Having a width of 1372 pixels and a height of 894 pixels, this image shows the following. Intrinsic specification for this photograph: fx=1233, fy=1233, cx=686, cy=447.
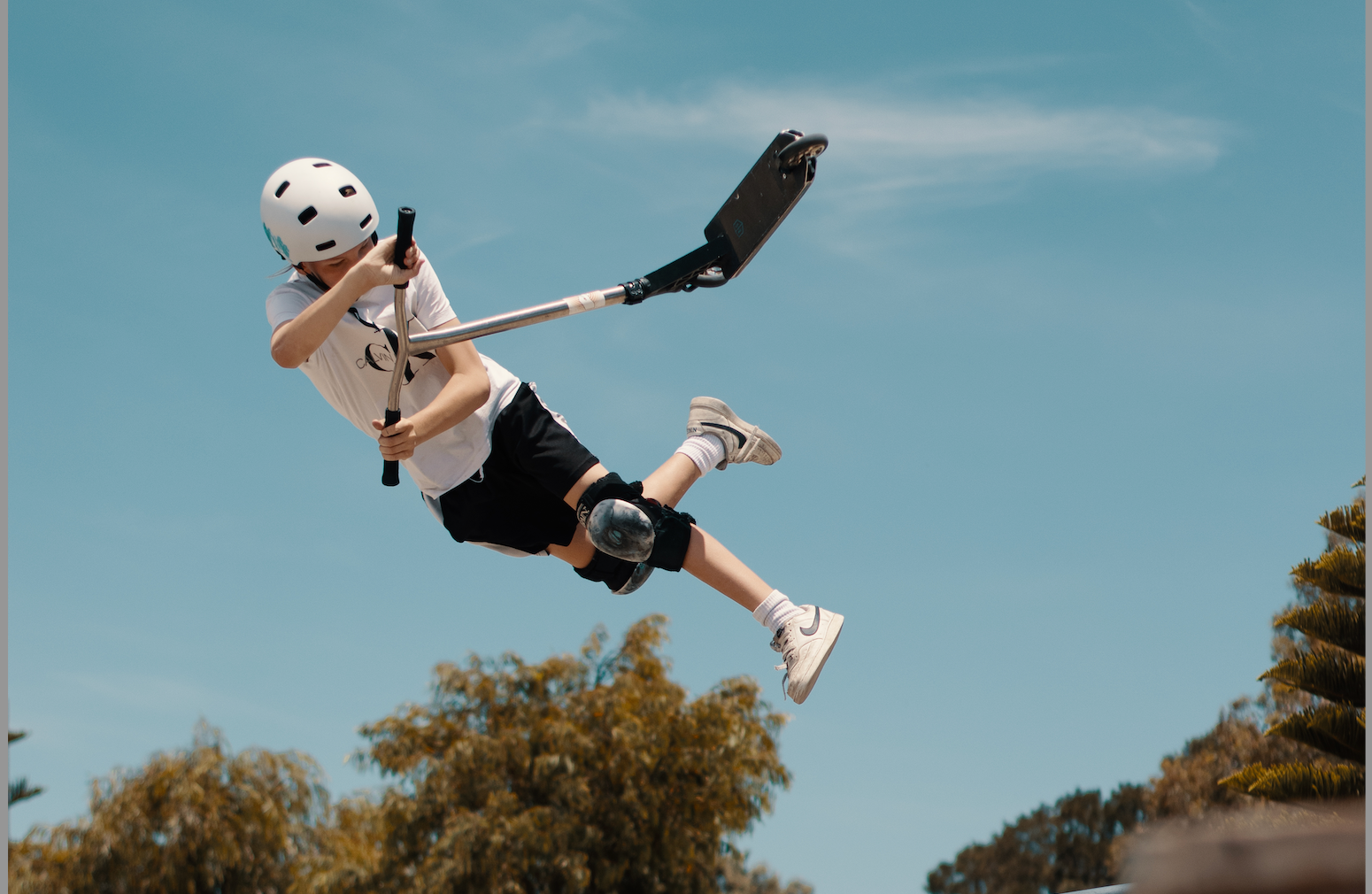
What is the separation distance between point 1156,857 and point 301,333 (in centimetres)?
446

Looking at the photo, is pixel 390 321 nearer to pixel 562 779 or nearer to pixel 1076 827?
pixel 562 779

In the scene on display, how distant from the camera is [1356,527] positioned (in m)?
16.4

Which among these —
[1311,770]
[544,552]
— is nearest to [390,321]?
[544,552]

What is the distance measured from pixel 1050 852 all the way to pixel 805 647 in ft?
124

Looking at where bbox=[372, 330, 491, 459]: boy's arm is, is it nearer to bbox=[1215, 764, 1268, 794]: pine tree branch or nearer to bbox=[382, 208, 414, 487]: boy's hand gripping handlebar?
bbox=[382, 208, 414, 487]: boy's hand gripping handlebar

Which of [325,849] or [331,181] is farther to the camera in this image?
[325,849]

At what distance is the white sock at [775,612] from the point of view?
14.3ft

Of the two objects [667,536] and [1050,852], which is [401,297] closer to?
[667,536]

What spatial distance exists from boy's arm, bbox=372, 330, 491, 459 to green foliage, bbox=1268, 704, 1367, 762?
1504 cm

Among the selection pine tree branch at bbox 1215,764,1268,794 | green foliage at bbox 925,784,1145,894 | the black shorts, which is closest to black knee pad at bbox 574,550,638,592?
the black shorts

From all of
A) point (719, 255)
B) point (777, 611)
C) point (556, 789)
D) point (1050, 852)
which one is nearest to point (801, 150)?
point (719, 255)

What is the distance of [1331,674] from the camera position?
1616cm

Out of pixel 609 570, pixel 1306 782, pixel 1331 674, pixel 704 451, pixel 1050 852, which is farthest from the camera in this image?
pixel 1050 852

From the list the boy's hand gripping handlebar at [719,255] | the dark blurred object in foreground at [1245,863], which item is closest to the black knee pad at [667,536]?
the boy's hand gripping handlebar at [719,255]
